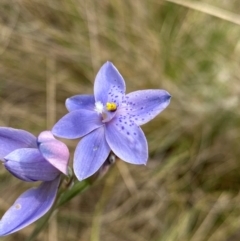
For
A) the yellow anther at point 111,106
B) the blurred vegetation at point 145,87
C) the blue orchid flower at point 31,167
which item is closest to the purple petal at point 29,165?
the blue orchid flower at point 31,167

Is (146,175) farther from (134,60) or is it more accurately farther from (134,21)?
(134,21)

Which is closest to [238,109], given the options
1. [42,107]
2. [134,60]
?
[134,60]

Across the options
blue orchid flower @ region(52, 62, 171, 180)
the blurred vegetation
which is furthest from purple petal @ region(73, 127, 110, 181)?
the blurred vegetation

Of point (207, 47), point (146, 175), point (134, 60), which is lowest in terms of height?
point (146, 175)

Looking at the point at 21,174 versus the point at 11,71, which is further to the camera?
the point at 11,71

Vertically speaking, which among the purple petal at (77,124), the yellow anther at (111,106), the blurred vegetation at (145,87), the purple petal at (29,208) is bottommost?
the blurred vegetation at (145,87)

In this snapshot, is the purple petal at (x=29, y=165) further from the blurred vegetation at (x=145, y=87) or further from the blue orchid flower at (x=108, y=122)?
the blurred vegetation at (x=145, y=87)

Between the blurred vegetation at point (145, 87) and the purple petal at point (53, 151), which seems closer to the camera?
the purple petal at point (53, 151)
